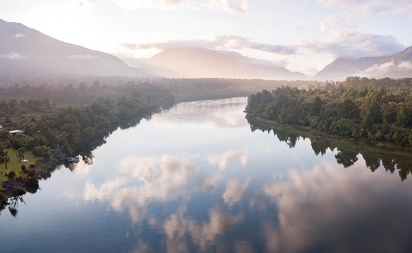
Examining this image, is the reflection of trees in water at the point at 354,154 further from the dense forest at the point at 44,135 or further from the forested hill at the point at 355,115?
the dense forest at the point at 44,135

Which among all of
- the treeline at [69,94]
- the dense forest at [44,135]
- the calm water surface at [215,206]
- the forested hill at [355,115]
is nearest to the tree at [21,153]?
the dense forest at [44,135]

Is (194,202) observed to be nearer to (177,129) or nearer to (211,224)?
(211,224)

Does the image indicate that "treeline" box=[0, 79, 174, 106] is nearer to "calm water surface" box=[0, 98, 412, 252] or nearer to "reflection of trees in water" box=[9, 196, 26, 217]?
"calm water surface" box=[0, 98, 412, 252]

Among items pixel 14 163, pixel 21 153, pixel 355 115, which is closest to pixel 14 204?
pixel 14 163

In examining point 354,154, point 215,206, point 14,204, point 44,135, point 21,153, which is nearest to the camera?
point 215,206

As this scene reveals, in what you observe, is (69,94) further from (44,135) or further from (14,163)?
(14,163)

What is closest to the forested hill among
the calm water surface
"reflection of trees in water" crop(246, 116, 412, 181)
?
"reflection of trees in water" crop(246, 116, 412, 181)
